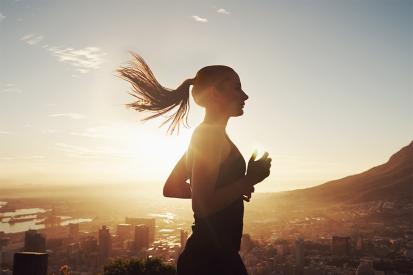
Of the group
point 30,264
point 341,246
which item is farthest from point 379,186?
point 30,264

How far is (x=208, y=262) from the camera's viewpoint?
2355mm

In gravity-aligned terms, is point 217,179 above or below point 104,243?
above

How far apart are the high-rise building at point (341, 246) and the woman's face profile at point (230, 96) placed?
108m

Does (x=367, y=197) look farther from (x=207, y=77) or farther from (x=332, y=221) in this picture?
(x=207, y=77)

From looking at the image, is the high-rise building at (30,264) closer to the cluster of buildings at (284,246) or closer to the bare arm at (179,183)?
the bare arm at (179,183)

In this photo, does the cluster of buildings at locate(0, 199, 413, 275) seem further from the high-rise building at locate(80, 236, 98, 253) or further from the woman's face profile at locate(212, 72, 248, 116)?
the woman's face profile at locate(212, 72, 248, 116)

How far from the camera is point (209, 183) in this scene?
2270 millimetres

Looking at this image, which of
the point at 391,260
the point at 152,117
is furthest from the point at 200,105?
the point at 391,260

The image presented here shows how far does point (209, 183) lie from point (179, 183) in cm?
75

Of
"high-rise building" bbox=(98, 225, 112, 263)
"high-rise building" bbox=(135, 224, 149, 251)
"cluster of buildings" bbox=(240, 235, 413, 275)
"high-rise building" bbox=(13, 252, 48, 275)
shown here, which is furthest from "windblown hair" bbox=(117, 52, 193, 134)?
"high-rise building" bbox=(135, 224, 149, 251)

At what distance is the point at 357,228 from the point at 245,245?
1860 inches

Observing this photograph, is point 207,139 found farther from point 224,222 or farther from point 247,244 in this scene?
point 247,244

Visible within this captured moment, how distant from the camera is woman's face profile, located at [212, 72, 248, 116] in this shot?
102 inches

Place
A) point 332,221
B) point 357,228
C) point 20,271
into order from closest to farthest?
point 20,271 → point 357,228 → point 332,221
